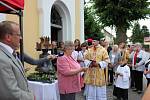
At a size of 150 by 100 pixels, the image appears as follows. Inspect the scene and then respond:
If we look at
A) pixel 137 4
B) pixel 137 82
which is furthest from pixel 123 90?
pixel 137 4

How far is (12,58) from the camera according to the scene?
3598 millimetres

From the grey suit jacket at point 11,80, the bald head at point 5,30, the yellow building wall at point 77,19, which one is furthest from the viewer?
the yellow building wall at point 77,19

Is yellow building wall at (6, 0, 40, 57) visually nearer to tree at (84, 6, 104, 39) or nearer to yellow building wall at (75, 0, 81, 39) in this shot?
yellow building wall at (75, 0, 81, 39)

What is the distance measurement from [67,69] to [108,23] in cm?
2082

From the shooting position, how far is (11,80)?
3412mm

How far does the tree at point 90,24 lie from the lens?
28.6m

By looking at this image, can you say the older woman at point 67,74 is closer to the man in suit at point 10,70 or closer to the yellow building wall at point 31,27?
the man in suit at point 10,70

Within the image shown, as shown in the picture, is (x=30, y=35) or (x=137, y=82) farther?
(x=137, y=82)

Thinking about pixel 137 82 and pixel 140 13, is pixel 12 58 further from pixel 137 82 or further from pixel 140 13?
pixel 140 13

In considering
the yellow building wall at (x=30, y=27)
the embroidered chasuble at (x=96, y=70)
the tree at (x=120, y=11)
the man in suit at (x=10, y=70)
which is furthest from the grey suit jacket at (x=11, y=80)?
the tree at (x=120, y=11)

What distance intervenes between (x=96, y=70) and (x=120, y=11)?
709 inches

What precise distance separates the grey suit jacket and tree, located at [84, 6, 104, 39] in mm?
24254

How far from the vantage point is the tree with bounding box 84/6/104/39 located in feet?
93.7

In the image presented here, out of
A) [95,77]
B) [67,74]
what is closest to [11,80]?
[67,74]
